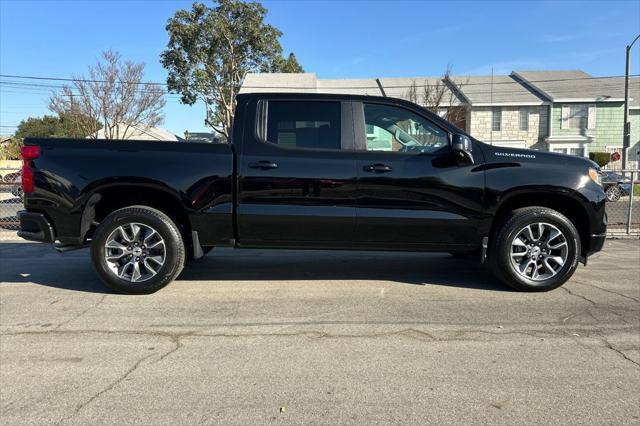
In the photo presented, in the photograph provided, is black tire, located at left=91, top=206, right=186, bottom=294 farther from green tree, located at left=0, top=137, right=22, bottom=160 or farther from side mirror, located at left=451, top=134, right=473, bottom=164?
green tree, located at left=0, top=137, right=22, bottom=160

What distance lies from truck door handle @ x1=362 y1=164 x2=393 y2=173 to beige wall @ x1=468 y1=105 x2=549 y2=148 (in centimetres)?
2838

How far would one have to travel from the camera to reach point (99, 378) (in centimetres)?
324

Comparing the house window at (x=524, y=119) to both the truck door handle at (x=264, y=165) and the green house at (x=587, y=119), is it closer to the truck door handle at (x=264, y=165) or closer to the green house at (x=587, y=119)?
the green house at (x=587, y=119)

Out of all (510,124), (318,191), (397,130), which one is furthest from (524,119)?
(318,191)

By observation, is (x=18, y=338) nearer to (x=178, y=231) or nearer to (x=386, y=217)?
(x=178, y=231)

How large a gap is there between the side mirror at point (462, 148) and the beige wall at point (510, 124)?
28069 millimetres

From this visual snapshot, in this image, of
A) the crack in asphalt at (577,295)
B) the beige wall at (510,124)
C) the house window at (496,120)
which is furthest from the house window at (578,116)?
the crack in asphalt at (577,295)

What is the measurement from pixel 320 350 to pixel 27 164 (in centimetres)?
365

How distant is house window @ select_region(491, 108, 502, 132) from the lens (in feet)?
104

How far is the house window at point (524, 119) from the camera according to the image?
104 feet

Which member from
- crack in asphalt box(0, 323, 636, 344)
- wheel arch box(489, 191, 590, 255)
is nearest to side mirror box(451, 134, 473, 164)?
wheel arch box(489, 191, 590, 255)

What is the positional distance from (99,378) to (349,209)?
2.78m

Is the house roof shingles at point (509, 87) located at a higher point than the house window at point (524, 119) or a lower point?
higher

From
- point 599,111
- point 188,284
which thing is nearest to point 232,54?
point 599,111
